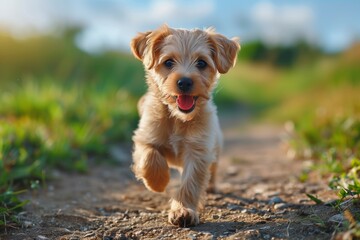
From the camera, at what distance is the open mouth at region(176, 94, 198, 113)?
403cm

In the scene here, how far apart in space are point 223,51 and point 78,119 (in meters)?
3.87

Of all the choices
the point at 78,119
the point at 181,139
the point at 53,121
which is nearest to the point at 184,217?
the point at 181,139

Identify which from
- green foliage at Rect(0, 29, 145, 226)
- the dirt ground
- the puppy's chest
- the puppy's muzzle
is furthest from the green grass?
the puppy's muzzle

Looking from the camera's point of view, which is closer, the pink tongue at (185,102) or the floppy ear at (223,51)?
the pink tongue at (185,102)

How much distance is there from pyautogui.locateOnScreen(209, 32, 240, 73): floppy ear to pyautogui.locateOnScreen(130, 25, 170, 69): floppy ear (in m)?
0.46

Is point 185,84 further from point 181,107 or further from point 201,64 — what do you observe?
point 201,64

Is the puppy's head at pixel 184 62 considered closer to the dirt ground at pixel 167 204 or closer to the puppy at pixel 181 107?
the puppy at pixel 181 107

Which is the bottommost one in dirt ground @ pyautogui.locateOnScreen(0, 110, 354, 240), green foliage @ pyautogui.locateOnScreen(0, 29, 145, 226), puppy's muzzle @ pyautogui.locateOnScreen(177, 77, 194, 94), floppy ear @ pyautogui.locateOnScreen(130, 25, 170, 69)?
dirt ground @ pyautogui.locateOnScreen(0, 110, 354, 240)

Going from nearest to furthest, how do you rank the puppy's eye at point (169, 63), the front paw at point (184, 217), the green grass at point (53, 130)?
the front paw at point (184, 217) < the puppy's eye at point (169, 63) < the green grass at point (53, 130)

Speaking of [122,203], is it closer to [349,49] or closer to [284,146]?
[284,146]

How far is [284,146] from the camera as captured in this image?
7.58 m

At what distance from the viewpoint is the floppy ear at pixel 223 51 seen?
443cm

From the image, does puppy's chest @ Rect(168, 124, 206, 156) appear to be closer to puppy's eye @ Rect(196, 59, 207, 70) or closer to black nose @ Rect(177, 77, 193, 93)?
black nose @ Rect(177, 77, 193, 93)

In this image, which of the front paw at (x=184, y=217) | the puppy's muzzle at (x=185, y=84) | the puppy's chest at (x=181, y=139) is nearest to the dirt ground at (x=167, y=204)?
the front paw at (x=184, y=217)
